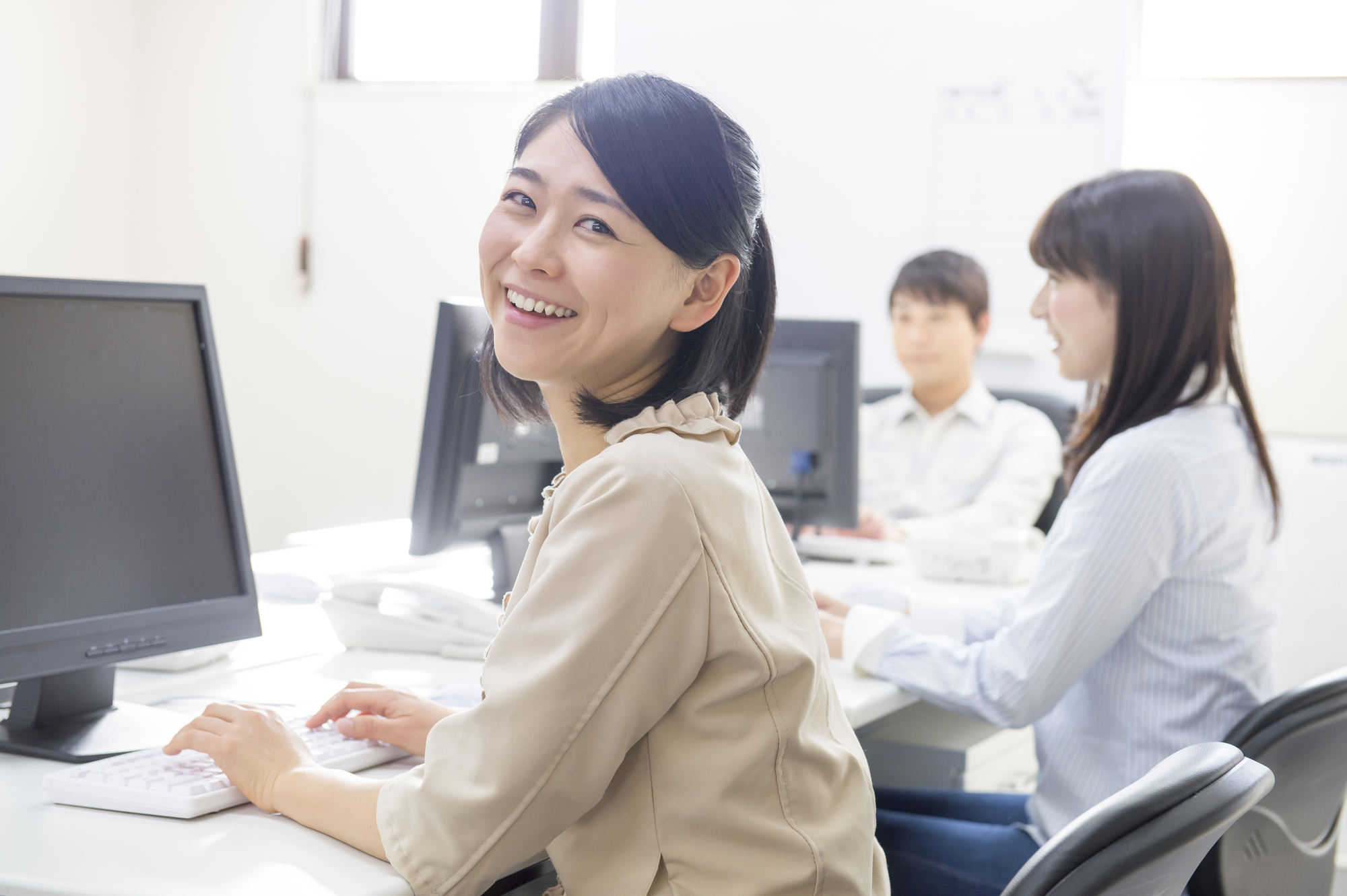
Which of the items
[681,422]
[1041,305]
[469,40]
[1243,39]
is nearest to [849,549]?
[1041,305]

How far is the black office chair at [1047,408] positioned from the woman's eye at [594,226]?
92.7 inches

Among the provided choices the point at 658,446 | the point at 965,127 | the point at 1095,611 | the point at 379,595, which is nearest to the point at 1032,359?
the point at 965,127

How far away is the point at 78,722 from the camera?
1106mm

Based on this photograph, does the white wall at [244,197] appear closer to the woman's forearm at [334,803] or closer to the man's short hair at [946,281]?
the man's short hair at [946,281]

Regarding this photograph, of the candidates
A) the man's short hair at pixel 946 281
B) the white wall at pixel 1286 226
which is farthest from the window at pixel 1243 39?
the man's short hair at pixel 946 281

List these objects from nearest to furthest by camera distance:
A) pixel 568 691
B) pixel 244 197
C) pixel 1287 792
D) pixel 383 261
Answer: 1. pixel 568 691
2. pixel 1287 792
3. pixel 383 261
4. pixel 244 197

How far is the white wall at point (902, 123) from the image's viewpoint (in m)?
3.45

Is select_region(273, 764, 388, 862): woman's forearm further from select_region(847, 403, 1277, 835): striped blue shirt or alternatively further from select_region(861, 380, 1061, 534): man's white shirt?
select_region(861, 380, 1061, 534): man's white shirt

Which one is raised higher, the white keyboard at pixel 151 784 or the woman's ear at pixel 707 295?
the woman's ear at pixel 707 295

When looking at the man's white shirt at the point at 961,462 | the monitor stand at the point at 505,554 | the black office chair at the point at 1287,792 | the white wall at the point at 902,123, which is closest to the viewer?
the black office chair at the point at 1287,792

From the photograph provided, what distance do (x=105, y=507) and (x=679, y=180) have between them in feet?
1.99

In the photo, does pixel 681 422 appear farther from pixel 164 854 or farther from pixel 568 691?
pixel 164 854

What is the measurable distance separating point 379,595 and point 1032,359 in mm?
2552

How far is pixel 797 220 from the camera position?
372 centimetres
